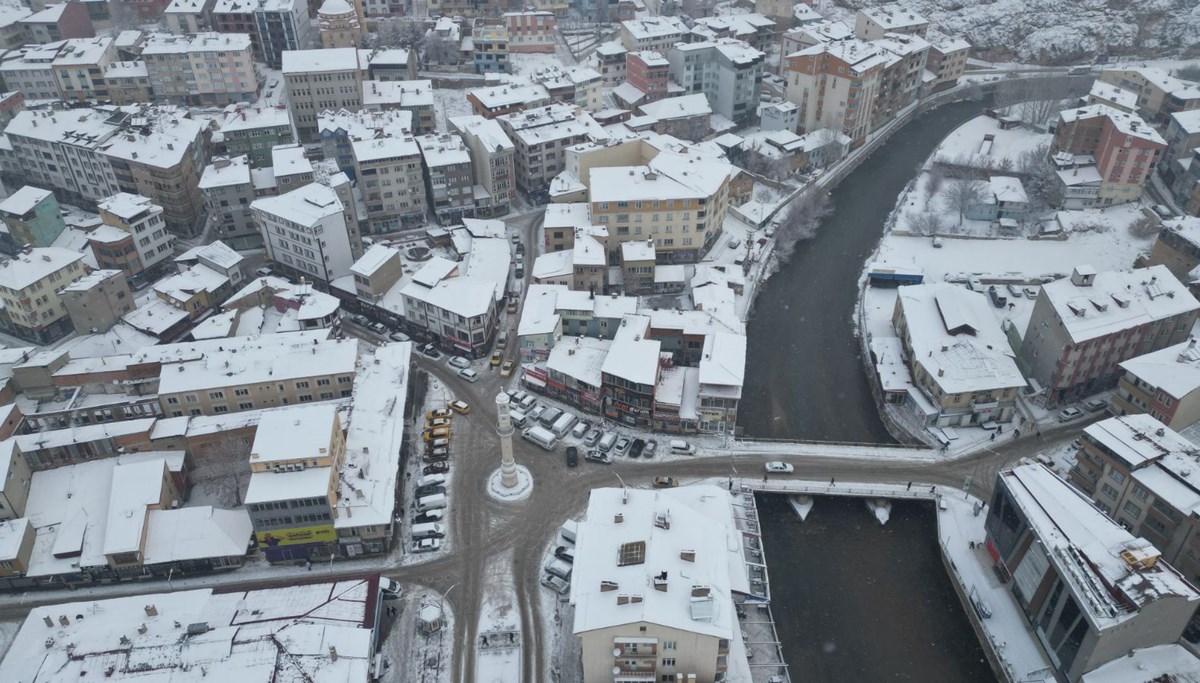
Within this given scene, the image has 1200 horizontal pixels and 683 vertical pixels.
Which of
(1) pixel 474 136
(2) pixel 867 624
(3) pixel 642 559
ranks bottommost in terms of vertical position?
(2) pixel 867 624

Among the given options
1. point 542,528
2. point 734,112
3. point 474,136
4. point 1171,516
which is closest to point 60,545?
point 542,528

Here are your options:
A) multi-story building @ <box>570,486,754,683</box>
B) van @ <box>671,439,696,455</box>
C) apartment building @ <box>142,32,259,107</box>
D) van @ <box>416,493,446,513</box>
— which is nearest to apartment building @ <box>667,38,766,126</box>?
apartment building @ <box>142,32,259,107</box>

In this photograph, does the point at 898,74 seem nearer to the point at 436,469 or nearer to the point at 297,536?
the point at 436,469

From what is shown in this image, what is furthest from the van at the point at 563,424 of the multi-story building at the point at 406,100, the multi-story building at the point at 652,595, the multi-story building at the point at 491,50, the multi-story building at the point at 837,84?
the multi-story building at the point at 491,50

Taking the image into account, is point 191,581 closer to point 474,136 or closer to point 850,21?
point 474,136

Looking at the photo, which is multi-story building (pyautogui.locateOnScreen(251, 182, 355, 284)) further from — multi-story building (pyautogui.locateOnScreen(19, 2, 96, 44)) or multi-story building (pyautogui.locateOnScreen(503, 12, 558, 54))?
multi-story building (pyautogui.locateOnScreen(19, 2, 96, 44))

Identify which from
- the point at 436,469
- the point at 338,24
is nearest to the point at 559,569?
the point at 436,469

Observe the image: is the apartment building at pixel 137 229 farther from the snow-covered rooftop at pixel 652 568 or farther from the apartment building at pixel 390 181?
the snow-covered rooftop at pixel 652 568
